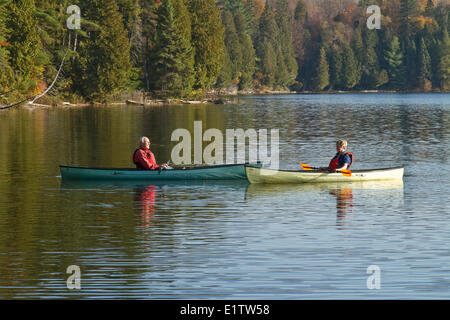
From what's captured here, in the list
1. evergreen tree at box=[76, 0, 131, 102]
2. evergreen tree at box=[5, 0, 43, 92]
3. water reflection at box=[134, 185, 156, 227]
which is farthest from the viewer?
evergreen tree at box=[76, 0, 131, 102]

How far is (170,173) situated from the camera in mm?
27250

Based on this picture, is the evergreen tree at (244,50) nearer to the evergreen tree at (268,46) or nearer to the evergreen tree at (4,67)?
the evergreen tree at (268,46)

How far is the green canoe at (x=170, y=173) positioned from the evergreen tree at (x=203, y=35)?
83922 millimetres

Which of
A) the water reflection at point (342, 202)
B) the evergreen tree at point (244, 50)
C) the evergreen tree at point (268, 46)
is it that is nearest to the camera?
the water reflection at point (342, 202)

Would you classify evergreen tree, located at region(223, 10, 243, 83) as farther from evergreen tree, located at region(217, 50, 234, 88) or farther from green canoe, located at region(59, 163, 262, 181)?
green canoe, located at region(59, 163, 262, 181)

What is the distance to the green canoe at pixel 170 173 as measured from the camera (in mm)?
27297

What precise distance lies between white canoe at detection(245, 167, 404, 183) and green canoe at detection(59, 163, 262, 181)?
47cm

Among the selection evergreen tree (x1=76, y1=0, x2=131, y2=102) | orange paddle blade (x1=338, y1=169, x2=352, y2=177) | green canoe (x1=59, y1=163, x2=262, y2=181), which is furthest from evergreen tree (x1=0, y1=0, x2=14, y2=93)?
orange paddle blade (x1=338, y1=169, x2=352, y2=177)

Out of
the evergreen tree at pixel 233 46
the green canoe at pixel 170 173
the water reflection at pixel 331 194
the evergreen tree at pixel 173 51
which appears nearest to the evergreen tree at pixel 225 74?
the evergreen tree at pixel 233 46

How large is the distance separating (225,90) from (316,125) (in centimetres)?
10203

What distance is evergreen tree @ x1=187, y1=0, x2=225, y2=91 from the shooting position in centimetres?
11225

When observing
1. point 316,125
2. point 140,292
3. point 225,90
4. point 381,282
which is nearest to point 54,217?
point 140,292

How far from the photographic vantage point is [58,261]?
52.0 ft
